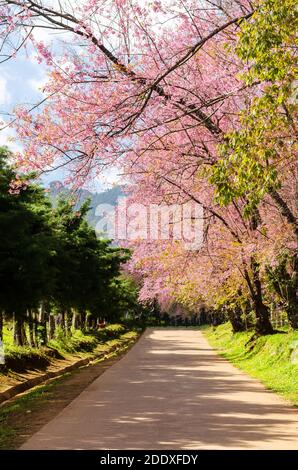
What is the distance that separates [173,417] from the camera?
10039mm

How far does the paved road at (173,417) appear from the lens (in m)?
7.84

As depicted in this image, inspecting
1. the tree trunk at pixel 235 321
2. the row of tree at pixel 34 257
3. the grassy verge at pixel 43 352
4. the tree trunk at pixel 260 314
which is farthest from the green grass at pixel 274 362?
the tree trunk at pixel 235 321

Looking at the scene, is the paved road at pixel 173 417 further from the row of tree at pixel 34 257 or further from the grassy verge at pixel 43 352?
the grassy verge at pixel 43 352

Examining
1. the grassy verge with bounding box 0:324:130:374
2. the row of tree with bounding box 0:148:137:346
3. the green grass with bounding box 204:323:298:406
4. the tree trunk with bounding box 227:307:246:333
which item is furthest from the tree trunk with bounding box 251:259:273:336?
the tree trunk with bounding box 227:307:246:333

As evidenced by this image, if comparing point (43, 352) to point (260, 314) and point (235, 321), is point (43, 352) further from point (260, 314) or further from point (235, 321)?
point (235, 321)

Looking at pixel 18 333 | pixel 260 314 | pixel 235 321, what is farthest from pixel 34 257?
pixel 235 321

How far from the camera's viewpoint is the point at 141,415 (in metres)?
10.2

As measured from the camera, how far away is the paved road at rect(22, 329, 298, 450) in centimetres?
784

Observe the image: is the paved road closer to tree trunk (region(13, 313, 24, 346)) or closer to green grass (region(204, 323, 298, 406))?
green grass (region(204, 323, 298, 406))

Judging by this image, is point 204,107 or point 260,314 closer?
point 204,107

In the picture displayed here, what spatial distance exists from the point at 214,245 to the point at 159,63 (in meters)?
12.5
